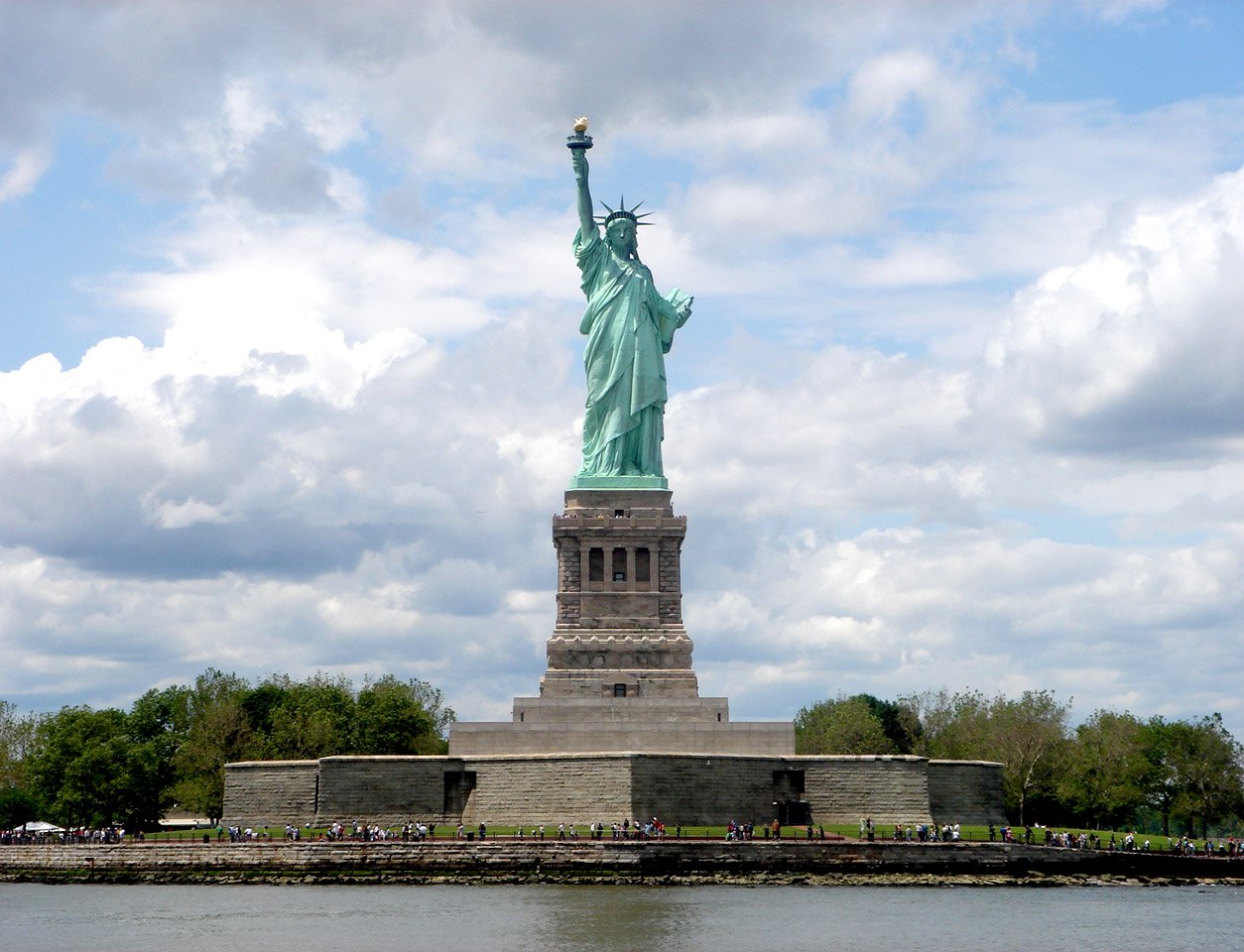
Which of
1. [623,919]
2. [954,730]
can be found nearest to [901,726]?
[954,730]

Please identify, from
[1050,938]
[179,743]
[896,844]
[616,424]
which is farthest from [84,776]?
[1050,938]

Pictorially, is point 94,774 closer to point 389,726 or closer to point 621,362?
point 389,726

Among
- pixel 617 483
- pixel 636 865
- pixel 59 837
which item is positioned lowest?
pixel 636 865

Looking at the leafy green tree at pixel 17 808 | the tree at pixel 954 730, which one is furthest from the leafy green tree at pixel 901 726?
the leafy green tree at pixel 17 808

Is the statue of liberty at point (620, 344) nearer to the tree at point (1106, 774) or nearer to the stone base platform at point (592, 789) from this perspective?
the stone base platform at point (592, 789)

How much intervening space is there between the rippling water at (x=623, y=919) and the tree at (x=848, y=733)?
30.5 meters

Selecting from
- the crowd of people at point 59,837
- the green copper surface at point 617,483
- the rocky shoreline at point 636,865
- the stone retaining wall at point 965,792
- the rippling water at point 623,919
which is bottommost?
the rippling water at point 623,919

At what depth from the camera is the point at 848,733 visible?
86.1m

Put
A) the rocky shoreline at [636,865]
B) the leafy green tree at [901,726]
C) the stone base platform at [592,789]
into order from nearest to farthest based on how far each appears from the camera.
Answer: the rocky shoreline at [636,865] < the stone base platform at [592,789] < the leafy green tree at [901,726]

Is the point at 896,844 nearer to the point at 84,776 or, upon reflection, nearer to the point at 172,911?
the point at 172,911

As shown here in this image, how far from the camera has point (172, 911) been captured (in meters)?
49.0

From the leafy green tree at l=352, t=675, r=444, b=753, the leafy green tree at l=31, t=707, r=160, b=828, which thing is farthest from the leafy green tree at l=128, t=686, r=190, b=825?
the leafy green tree at l=352, t=675, r=444, b=753

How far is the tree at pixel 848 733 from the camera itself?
8550 cm

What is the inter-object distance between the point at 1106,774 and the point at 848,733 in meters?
13.5
